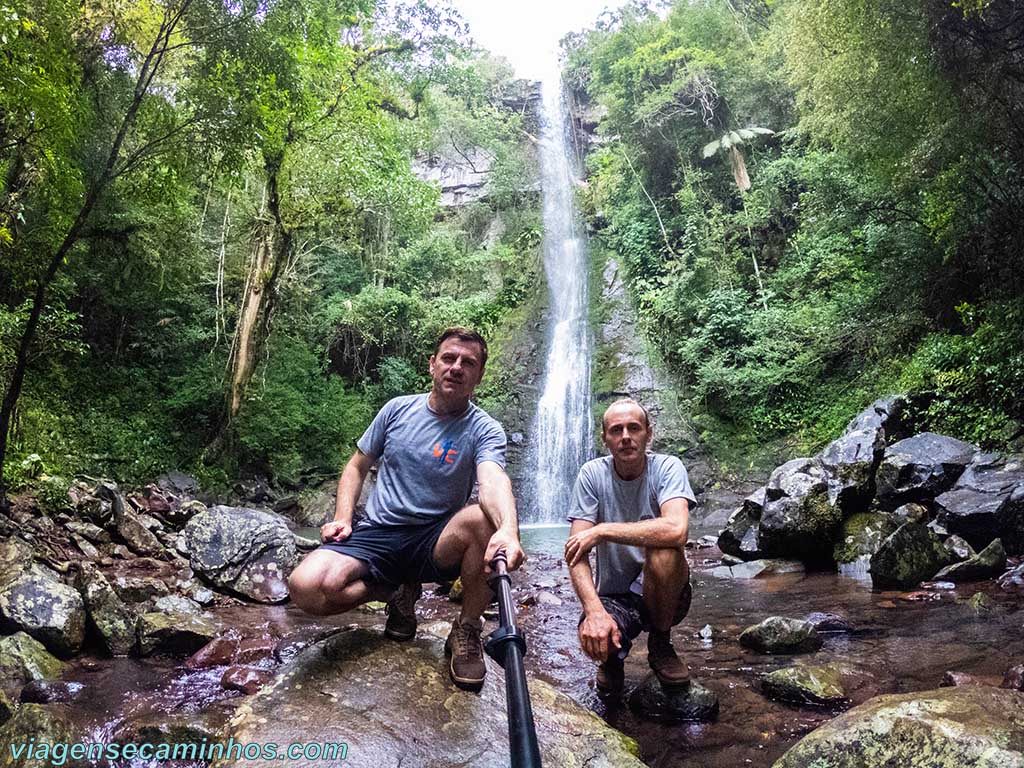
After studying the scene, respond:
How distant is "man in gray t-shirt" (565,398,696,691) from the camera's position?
271cm

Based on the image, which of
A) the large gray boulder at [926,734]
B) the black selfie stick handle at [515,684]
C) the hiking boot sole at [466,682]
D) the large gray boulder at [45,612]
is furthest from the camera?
the large gray boulder at [45,612]

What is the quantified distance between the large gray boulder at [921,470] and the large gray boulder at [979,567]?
4.80ft

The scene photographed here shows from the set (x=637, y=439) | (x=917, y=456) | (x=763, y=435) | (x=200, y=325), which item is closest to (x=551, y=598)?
(x=637, y=439)

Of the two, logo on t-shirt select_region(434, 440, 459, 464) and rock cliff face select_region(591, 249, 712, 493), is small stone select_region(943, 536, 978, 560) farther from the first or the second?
rock cliff face select_region(591, 249, 712, 493)

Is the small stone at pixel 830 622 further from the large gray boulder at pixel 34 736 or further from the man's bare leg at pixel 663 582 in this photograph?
the large gray boulder at pixel 34 736

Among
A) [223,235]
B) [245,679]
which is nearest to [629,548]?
[245,679]

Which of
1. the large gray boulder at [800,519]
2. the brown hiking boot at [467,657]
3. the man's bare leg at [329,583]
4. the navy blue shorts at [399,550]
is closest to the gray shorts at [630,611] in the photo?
the brown hiking boot at [467,657]

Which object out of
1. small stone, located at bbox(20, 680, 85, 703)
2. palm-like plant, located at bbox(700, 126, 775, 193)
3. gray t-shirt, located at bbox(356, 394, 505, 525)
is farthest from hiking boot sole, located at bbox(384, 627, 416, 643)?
palm-like plant, located at bbox(700, 126, 775, 193)

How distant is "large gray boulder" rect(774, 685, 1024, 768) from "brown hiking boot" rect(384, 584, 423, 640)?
157 centimetres

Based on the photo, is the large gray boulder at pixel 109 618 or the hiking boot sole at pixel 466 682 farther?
the large gray boulder at pixel 109 618

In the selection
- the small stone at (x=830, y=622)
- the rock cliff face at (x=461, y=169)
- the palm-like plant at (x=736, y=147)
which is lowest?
the small stone at (x=830, y=622)

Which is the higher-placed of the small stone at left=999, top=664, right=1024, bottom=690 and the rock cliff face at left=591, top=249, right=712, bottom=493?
the rock cliff face at left=591, top=249, right=712, bottom=493

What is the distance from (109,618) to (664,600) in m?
3.32

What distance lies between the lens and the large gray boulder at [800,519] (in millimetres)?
6438
